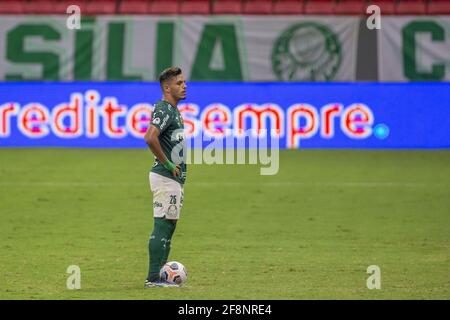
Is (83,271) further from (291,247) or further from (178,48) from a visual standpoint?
(178,48)

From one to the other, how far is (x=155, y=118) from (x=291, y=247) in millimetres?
3403

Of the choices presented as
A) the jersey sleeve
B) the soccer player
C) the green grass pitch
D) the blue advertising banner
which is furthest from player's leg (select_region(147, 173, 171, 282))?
the blue advertising banner

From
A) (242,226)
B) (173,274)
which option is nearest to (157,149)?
(173,274)

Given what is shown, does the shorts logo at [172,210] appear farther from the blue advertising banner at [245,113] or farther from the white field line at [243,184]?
the blue advertising banner at [245,113]

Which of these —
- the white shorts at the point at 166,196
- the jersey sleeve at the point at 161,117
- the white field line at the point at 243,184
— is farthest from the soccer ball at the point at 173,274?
the white field line at the point at 243,184

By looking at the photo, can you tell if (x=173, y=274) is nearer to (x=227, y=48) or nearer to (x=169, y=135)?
(x=169, y=135)

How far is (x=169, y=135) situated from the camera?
9.59 m

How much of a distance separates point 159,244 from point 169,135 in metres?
0.95

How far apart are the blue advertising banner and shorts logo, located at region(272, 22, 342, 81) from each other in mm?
999

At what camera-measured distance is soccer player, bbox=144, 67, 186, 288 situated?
9.45m

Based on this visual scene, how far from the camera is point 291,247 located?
484 inches

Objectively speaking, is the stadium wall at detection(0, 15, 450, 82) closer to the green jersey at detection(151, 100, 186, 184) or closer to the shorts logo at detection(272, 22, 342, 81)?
the shorts logo at detection(272, 22, 342, 81)

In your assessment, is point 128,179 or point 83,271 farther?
point 128,179
